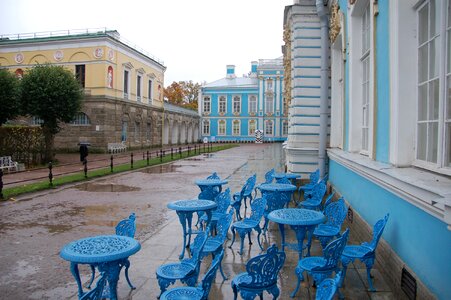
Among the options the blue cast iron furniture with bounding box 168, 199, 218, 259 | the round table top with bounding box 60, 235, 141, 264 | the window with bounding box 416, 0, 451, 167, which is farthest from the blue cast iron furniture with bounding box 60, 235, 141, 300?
the window with bounding box 416, 0, 451, 167

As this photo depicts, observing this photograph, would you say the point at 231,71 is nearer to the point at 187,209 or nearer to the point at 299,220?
the point at 187,209

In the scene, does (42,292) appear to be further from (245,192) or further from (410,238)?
(245,192)

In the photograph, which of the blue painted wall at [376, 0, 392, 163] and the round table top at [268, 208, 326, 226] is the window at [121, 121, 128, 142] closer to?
the round table top at [268, 208, 326, 226]

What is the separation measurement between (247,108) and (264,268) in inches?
2269

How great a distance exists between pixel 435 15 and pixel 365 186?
2.94 meters

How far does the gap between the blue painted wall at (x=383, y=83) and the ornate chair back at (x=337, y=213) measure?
86 centimetres

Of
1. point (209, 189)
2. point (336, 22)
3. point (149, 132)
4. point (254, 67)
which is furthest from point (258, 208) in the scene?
point (254, 67)

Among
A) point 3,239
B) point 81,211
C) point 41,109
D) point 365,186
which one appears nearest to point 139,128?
point 41,109

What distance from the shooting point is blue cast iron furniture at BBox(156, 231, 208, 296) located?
4.18 m

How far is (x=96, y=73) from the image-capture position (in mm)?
31781

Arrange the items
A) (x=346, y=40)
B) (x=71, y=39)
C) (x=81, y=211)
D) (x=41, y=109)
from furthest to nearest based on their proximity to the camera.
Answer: (x=71, y=39) < (x=41, y=109) < (x=81, y=211) < (x=346, y=40)

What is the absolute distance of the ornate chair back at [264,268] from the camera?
3.58 m

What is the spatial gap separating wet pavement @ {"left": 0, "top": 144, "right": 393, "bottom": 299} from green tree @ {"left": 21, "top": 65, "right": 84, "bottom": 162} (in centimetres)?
970

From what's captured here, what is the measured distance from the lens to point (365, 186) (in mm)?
6309
